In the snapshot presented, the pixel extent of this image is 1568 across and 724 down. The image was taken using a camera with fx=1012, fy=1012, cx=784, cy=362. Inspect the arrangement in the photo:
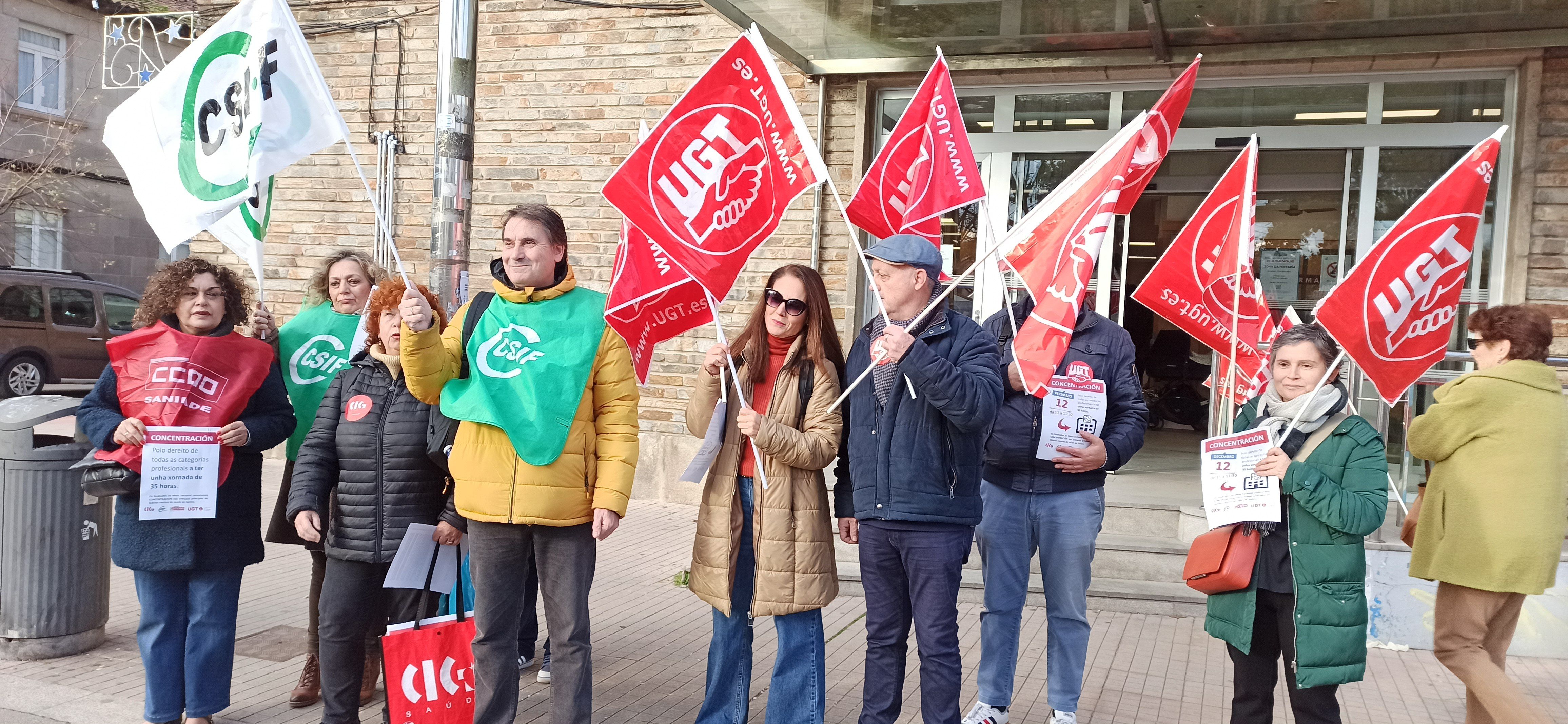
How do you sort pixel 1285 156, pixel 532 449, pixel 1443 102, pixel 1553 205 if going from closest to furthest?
pixel 532 449, pixel 1553 205, pixel 1443 102, pixel 1285 156

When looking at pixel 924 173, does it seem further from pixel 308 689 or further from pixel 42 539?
pixel 42 539

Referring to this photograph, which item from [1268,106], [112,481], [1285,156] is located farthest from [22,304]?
[1285,156]

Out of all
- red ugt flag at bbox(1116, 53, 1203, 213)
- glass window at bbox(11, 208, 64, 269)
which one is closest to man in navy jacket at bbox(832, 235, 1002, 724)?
red ugt flag at bbox(1116, 53, 1203, 213)

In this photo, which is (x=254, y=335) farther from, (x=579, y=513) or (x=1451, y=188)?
(x=1451, y=188)

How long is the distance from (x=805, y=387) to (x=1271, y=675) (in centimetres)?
191

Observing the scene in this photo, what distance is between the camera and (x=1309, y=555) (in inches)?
130

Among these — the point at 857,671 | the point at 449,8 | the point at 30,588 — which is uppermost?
the point at 449,8

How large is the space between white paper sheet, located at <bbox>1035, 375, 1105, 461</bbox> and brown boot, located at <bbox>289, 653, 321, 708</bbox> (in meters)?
3.22

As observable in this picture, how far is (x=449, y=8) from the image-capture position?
15.7ft

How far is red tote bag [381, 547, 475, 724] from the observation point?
11.4ft

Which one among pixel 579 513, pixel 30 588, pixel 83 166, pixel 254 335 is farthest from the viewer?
pixel 83 166

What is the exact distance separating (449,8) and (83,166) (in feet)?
71.0

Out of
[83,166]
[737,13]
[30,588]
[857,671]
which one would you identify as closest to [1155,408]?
[737,13]

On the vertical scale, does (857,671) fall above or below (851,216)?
below
